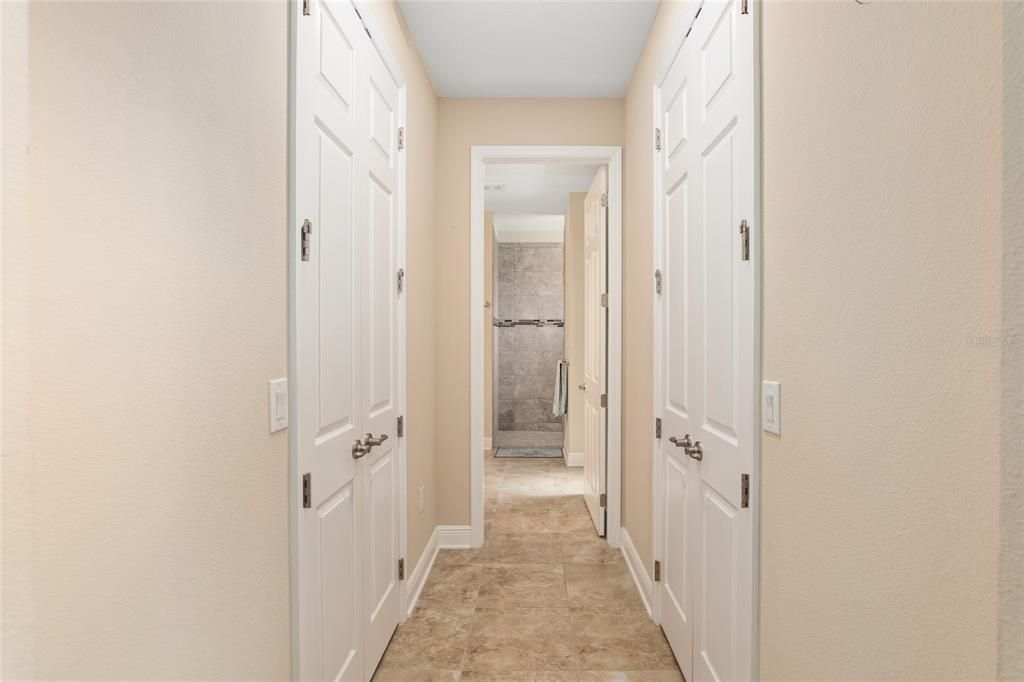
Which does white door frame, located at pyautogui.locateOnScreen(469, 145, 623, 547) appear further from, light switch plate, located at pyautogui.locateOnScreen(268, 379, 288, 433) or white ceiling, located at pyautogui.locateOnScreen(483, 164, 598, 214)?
light switch plate, located at pyautogui.locateOnScreen(268, 379, 288, 433)

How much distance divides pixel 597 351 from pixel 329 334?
7.40 feet

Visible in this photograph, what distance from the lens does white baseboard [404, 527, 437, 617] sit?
260 cm

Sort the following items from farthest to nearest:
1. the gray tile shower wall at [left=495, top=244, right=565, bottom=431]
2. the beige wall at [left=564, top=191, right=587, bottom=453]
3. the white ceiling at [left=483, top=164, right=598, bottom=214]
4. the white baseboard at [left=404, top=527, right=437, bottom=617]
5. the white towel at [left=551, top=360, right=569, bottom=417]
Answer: the gray tile shower wall at [left=495, top=244, right=565, bottom=431] → the white towel at [left=551, top=360, right=569, bottom=417] → the beige wall at [left=564, top=191, right=587, bottom=453] → the white ceiling at [left=483, top=164, right=598, bottom=214] → the white baseboard at [left=404, top=527, right=437, bottom=617]

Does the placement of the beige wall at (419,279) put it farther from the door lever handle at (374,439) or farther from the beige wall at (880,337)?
the beige wall at (880,337)

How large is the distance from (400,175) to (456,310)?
3.43ft

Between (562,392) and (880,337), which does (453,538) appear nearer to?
(562,392)

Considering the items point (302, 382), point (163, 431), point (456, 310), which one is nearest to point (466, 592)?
point (456, 310)

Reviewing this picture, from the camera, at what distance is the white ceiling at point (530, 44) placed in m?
2.47

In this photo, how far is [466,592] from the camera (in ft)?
9.08

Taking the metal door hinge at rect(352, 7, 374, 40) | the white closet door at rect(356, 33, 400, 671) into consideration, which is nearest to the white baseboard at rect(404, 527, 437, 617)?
the white closet door at rect(356, 33, 400, 671)

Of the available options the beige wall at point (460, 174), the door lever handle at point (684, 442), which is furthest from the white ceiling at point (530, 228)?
the door lever handle at point (684, 442)

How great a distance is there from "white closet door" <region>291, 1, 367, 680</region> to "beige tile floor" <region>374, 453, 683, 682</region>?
45cm

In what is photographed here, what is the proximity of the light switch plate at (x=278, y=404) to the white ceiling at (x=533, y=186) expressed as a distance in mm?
3015

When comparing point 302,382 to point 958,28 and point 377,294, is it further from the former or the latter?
point 958,28
